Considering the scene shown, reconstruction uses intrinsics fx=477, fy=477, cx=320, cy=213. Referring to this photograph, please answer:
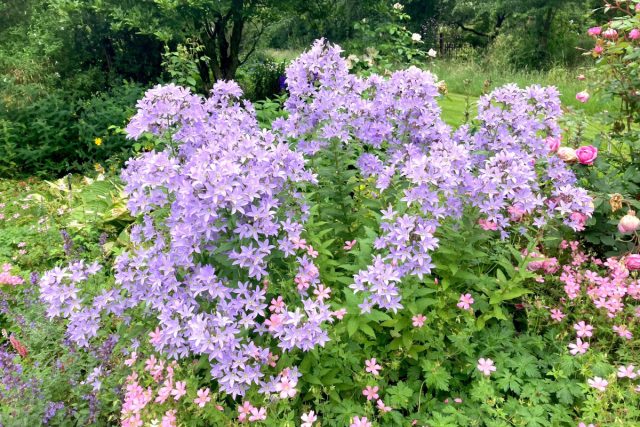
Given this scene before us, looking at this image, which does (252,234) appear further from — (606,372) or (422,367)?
(606,372)

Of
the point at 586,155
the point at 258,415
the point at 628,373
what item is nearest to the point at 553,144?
the point at 586,155

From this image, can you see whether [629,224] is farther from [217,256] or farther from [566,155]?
[217,256]

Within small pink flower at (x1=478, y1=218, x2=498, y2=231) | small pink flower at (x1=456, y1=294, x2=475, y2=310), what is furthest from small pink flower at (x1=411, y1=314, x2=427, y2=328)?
small pink flower at (x1=478, y1=218, x2=498, y2=231)

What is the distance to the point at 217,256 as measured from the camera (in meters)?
2.02

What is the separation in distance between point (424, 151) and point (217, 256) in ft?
4.73

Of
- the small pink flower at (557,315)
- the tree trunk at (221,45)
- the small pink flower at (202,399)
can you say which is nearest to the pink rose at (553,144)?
the small pink flower at (557,315)

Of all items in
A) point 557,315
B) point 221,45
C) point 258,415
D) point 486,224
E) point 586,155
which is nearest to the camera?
point 258,415

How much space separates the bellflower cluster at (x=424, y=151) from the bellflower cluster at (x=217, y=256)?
0.36 meters

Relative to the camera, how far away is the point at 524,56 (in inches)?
666

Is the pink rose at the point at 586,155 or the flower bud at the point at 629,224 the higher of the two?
the pink rose at the point at 586,155

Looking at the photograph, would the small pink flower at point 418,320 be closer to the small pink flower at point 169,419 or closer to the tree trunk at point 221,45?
the small pink flower at point 169,419

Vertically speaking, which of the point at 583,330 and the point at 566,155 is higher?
the point at 566,155

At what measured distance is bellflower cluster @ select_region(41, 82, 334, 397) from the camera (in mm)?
1849

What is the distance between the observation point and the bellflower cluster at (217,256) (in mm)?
1849
